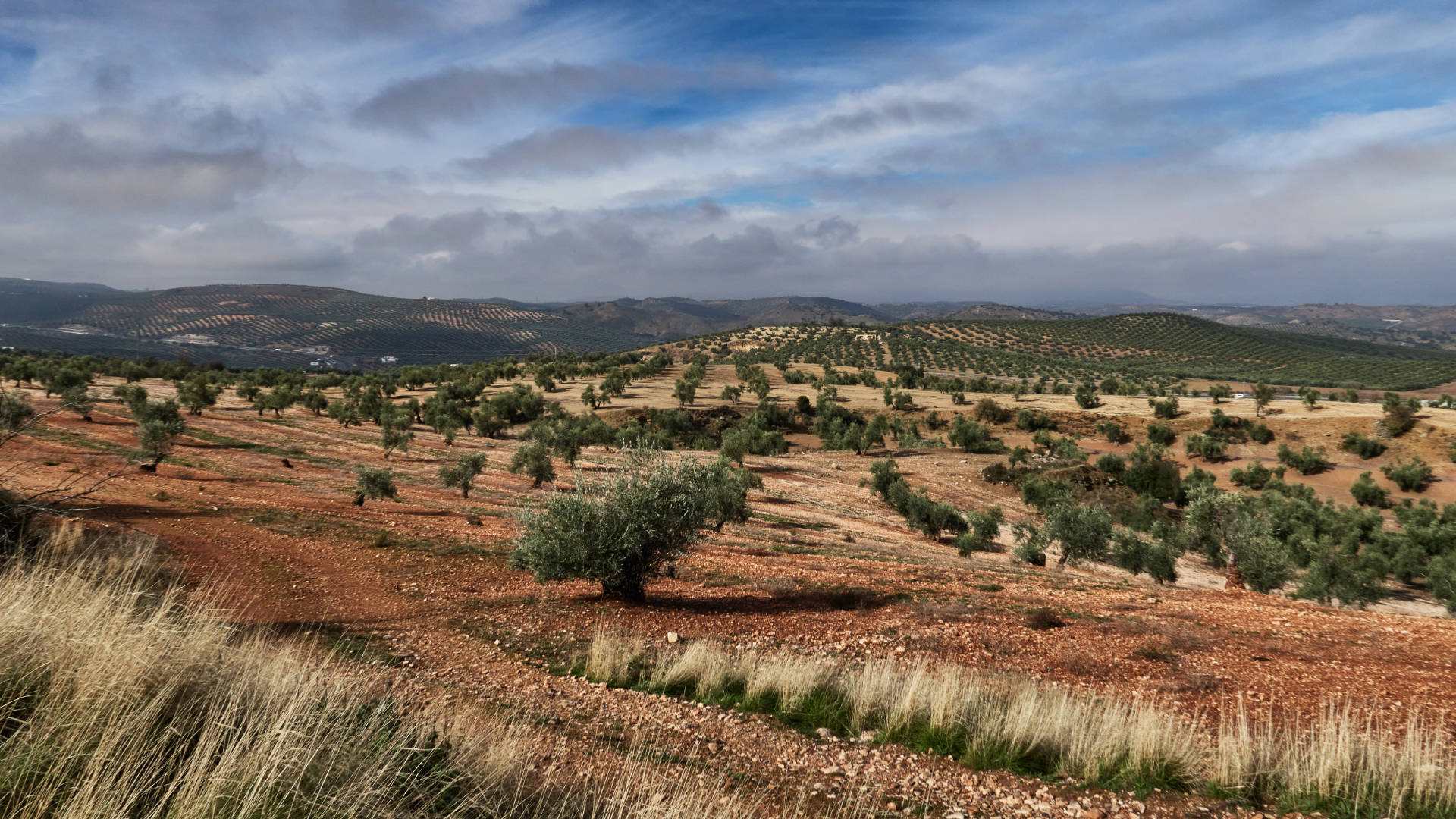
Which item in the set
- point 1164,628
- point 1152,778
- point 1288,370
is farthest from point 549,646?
point 1288,370

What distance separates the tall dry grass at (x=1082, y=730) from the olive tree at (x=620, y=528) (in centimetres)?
273

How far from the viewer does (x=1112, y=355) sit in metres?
174

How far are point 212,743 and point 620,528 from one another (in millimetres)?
9123

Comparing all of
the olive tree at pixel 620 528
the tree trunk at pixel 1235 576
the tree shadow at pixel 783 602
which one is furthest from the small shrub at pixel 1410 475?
the olive tree at pixel 620 528

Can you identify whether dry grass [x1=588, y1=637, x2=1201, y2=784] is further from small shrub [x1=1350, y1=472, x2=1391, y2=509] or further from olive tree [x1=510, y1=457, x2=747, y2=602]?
small shrub [x1=1350, y1=472, x2=1391, y2=509]

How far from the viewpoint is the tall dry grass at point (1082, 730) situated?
6.41m

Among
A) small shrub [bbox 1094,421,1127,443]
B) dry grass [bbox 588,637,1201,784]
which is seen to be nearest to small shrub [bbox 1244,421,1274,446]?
small shrub [bbox 1094,421,1127,443]

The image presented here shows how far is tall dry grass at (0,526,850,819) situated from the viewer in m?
3.50

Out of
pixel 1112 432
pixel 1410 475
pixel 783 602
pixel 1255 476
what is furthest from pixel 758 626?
pixel 1112 432

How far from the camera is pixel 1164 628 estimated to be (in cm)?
1262

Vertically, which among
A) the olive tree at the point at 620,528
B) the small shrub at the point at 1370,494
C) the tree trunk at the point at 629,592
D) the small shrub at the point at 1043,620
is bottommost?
the small shrub at the point at 1370,494

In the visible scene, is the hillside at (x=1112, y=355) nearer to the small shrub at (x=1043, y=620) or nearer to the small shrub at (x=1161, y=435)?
the small shrub at (x=1161, y=435)

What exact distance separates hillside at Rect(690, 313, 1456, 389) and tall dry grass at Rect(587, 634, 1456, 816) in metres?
131

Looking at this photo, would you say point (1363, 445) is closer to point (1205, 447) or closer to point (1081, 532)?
point (1205, 447)
